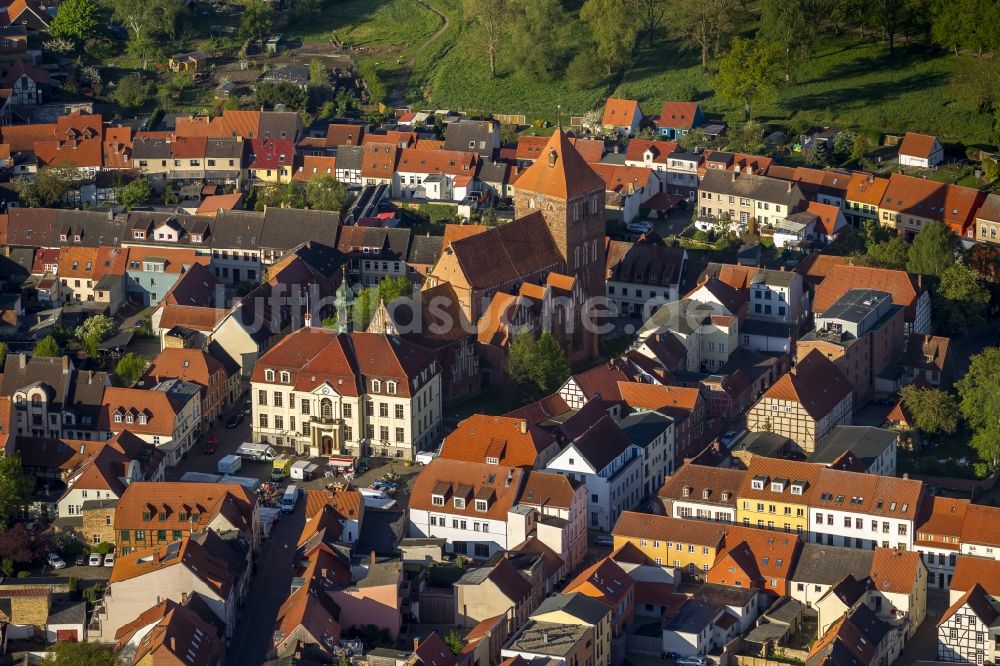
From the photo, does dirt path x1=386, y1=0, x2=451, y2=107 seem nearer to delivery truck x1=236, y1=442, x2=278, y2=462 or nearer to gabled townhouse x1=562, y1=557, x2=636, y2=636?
delivery truck x1=236, y1=442, x2=278, y2=462

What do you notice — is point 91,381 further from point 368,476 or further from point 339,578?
point 339,578

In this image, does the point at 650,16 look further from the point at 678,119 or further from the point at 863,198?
the point at 863,198

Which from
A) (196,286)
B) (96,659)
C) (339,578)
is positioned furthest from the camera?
(196,286)

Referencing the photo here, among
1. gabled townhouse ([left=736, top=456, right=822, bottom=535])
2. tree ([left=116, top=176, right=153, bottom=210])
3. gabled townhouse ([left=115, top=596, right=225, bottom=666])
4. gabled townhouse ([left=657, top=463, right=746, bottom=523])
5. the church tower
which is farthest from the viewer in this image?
tree ([left=116, top=176, right=153, bottom=210])

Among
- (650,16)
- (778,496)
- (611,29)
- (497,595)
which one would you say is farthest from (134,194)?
(497,595)

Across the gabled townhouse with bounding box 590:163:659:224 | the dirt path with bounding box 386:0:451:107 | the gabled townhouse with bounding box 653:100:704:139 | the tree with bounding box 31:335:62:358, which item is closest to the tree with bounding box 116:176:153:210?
the tree with bounding box 31:335:62:358

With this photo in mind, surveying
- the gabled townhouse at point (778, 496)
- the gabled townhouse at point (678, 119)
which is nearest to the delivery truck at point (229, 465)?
the gabled townhouse at point (778, 496)

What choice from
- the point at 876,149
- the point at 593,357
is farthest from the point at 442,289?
the point at 876,149
